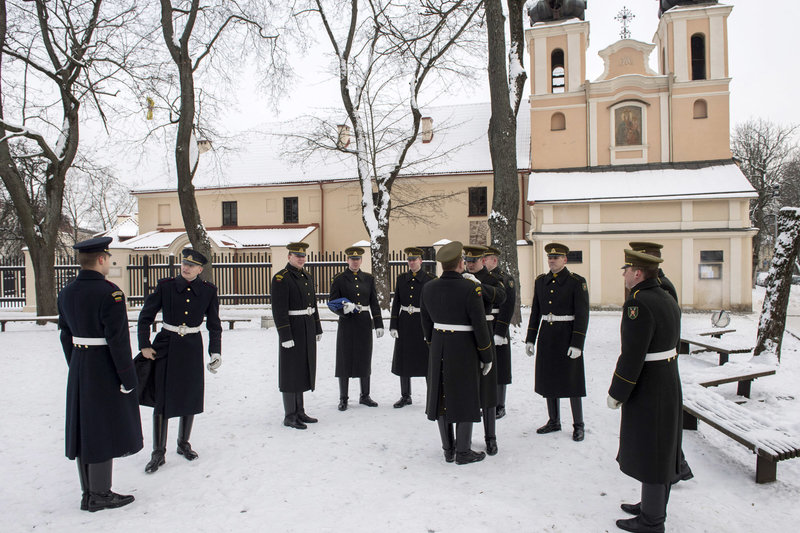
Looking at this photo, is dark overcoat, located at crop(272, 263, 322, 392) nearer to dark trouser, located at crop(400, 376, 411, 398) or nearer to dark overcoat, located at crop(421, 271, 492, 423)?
dark trouser, located at crop(400, 376, 411, 398)

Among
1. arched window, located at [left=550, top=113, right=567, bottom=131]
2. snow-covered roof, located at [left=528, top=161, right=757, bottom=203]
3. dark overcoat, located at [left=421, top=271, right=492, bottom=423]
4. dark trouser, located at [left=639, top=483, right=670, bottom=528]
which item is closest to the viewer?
dark trouser, located at [left=639, top=483, right=670, bottom=528]

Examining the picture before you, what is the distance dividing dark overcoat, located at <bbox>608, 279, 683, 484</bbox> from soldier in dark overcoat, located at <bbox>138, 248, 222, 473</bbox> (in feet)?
12.3

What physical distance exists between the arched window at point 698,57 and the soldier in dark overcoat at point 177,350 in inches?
977

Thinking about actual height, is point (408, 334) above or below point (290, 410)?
above

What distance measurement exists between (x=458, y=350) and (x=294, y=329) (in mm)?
2249

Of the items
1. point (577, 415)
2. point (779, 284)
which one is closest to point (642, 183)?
point (779, 284)

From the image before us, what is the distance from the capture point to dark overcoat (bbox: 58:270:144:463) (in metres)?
4.24

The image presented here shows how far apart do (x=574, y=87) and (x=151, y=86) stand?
16955 mm

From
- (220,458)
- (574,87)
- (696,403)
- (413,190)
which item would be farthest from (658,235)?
(220,458)

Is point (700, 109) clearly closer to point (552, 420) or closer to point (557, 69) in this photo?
point (557, 69)

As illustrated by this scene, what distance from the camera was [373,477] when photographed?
4.85 metres

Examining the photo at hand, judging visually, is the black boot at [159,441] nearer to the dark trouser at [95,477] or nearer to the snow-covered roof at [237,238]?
the dark trouser at [95,477]

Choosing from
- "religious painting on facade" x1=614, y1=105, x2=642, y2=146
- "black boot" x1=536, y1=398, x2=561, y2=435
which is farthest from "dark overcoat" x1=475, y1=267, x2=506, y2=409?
"religious painting on facade" x1=614, y1=105, x2=642, y2=146

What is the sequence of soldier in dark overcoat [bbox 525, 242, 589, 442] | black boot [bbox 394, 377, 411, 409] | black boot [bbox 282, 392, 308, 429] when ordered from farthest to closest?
black boot [bbox 394, 377, 411, 409] → black boot [bbox 282, 392, 308, 429] → soldier in dark overcoat [bbox 525, 242, 589, 442]
